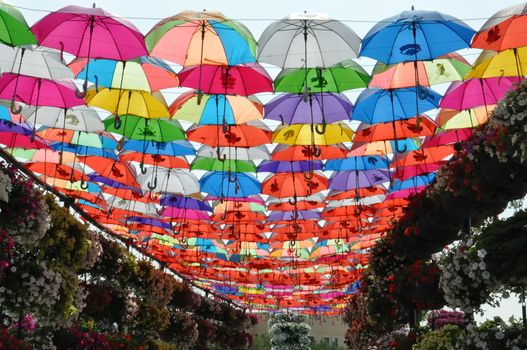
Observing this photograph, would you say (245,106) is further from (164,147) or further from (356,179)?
(356,179)

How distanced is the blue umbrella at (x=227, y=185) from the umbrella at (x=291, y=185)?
305 mm

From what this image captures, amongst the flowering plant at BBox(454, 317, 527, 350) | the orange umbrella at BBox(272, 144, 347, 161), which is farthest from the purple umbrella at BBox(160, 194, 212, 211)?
the flowering plant at BBox(454, 317, 527, 350)

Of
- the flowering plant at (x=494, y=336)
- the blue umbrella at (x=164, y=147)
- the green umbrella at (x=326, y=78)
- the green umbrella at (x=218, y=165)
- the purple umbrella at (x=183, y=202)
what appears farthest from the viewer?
the purple umbrella at (x=183, y=202)

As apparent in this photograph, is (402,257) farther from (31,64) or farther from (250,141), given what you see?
(31,64)

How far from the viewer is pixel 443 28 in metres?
8.74

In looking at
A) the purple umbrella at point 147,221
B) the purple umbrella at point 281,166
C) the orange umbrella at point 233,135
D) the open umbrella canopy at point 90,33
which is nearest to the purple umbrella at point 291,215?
the purple umbrella at point 147,221

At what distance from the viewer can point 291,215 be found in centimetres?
1878

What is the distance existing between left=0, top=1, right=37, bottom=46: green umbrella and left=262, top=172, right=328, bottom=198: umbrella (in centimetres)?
777

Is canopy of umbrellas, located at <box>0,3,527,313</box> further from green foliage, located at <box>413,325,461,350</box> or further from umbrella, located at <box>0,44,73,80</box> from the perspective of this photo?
green foliage, located at <box>413,325,461,350</box>

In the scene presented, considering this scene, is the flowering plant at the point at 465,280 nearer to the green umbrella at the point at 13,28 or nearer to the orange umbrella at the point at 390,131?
the orange umbrella at the point at 390,131

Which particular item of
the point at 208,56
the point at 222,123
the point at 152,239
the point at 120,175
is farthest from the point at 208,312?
the point at 208,56

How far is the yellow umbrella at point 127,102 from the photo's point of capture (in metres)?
11.0

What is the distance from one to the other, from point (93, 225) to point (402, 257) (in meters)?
6.20

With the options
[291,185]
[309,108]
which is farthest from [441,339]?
[291,185]
